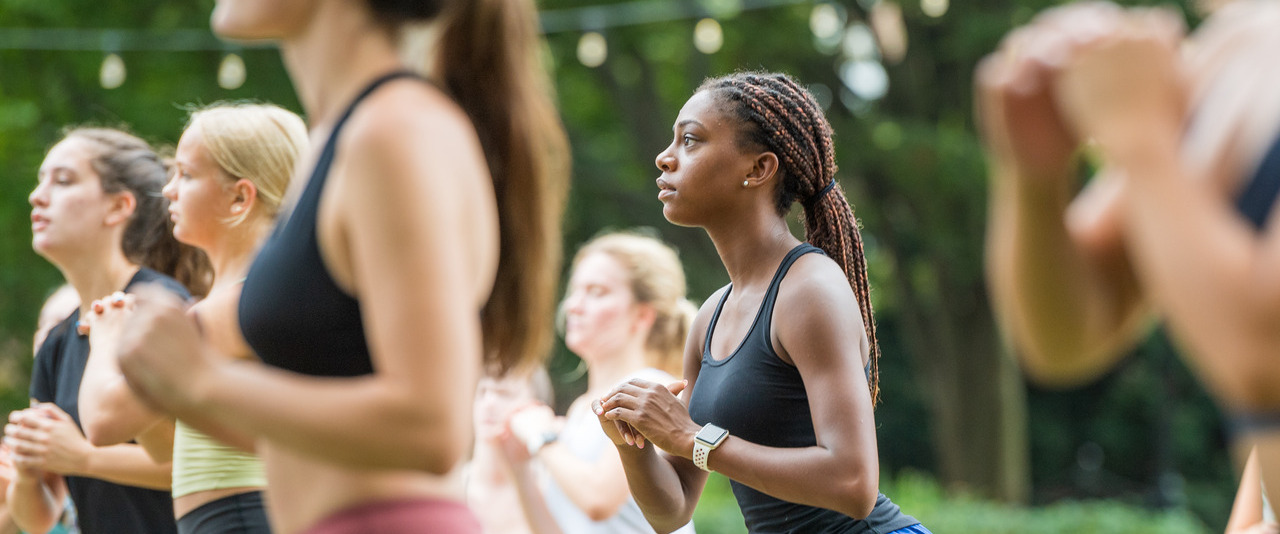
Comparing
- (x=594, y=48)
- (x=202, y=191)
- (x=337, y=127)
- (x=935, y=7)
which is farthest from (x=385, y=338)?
(x=935, y=7)

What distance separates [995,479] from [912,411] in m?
5.21

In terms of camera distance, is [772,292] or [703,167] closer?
[772,292]

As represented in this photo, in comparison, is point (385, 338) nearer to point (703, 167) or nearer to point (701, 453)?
point (701, 453)

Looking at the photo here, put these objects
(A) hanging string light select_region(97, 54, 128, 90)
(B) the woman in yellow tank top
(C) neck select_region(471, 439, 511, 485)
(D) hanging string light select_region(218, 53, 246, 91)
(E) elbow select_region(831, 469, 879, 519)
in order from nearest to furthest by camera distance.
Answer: (E) elbow select_region(831, 469, 879, 519), (B) the woman in yellow tank top, (C) neck select_region(471, 439, 511, 485), (D) hanging string light select_region(218, 53, 246, 91), (A) hanging string light select_region(97, 54, 128, 90)

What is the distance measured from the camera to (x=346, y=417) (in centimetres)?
149

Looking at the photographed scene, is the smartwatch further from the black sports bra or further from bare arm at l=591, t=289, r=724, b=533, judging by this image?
the black sports bra

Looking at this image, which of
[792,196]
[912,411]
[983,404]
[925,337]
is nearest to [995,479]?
[983,404]

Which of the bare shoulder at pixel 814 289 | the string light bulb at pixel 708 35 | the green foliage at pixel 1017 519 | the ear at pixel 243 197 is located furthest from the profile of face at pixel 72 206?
the string light bulb at pixel 708 35

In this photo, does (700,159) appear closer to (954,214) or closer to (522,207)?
(522,207)

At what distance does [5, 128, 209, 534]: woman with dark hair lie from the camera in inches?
130

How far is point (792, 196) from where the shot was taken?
306 centimetres

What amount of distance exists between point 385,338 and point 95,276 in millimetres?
2558

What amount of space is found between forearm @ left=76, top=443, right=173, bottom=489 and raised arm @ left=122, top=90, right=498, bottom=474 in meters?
1.83

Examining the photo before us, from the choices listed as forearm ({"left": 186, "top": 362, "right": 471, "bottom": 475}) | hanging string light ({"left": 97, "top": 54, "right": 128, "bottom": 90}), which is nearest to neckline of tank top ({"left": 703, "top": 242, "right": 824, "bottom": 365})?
forearm ({"left": 186, "top": 362, "right": 471, "bottom": 475})
